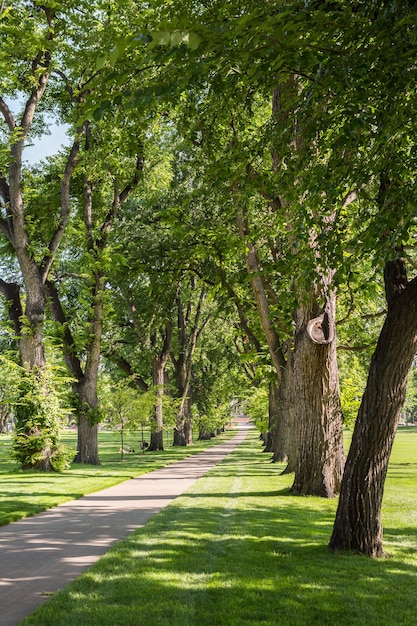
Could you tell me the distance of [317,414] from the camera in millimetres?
12766

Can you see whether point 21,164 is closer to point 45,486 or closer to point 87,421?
point 87,421

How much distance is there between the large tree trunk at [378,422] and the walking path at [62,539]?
3.20 meters

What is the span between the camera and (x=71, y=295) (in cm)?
3095

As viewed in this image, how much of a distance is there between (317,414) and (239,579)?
680 cm

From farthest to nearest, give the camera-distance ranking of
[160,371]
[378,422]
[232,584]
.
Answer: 1. [160,371]
2. [378,422]
3. [232,584]

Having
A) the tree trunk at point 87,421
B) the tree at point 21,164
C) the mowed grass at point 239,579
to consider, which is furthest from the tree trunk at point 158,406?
the mowed grass at point 239,579

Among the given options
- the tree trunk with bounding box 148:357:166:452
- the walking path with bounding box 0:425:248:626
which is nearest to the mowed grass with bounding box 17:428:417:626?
the walking path with bounding box 0:425:248:626

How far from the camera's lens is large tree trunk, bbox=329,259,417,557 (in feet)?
23.7

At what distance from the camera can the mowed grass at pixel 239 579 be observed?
5.12m

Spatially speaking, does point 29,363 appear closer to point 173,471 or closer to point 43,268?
point 43,268

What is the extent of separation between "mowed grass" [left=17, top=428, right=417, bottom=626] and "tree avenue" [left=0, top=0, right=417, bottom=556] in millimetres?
963

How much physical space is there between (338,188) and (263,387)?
32.1 m

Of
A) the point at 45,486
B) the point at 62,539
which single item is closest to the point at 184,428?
the point at 45,486

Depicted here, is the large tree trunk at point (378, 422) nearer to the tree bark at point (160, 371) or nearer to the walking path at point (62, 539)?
the walking path at point (62, 539)
